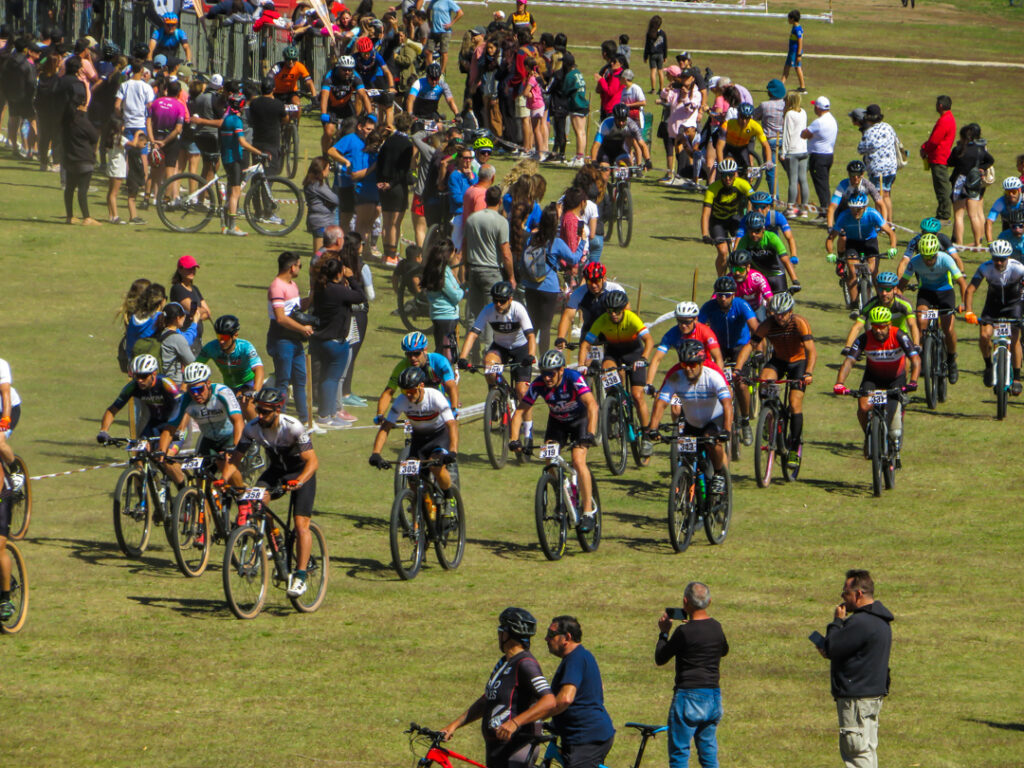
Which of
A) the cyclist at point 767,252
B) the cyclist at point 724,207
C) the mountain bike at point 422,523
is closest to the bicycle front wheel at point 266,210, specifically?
the cyclist at point 724,207

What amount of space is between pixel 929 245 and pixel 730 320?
12.5 feet

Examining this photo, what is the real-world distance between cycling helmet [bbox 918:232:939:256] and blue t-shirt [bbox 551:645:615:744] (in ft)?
39.8

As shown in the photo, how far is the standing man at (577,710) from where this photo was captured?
891 cm

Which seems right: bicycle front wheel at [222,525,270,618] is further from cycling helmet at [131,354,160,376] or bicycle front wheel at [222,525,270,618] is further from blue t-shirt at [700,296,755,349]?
blue t-shirt at [700,296,755,349]

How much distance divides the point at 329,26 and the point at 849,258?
581 inches

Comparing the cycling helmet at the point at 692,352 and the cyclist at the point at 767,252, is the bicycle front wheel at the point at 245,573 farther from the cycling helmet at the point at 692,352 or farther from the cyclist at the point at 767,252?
the cyclist at the point at 767,252

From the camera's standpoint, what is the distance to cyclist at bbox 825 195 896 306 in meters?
22.2

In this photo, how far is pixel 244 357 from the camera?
15453 mm

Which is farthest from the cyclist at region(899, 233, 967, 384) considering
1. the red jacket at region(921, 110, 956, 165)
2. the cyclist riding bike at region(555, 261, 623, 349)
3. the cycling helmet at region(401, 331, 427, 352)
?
the red jacket at region(921, 110, 956, 165)

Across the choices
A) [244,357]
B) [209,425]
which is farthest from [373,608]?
[244,357]

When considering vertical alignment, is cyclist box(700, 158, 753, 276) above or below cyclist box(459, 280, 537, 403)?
above

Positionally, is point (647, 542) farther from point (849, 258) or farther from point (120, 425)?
point (849, 258)

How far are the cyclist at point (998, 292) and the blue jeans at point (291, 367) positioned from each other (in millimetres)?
8579

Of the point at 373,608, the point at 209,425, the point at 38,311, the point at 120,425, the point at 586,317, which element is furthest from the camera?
the point at 38,311
